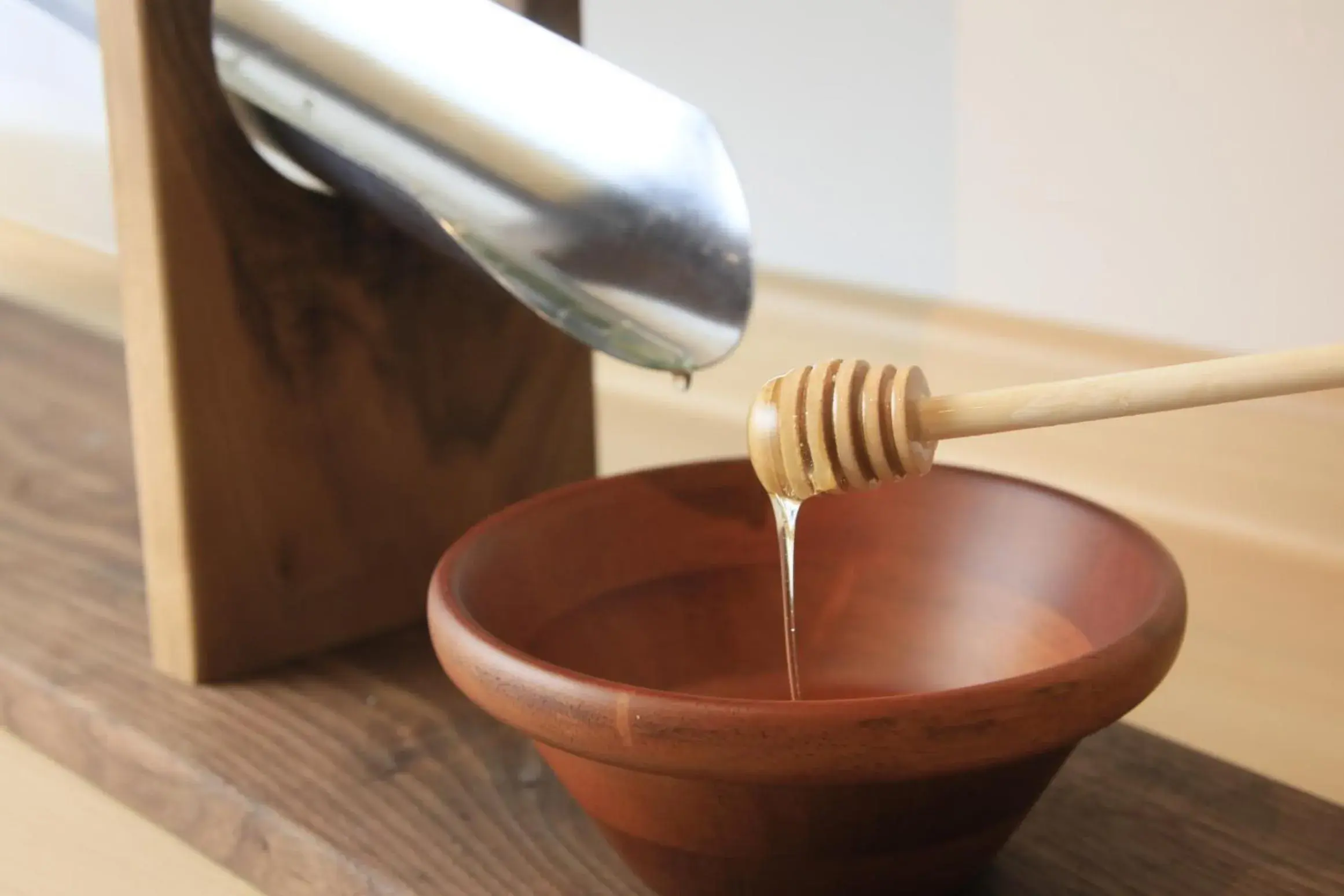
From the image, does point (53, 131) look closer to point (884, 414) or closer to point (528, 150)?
point (528, 150)

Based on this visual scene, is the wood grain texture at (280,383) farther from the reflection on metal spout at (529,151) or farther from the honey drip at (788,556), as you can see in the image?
the honey drip at (788,556)

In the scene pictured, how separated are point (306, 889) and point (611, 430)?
0.41 meters

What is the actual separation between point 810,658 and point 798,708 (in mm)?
163

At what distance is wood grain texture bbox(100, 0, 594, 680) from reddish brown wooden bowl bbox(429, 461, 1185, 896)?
0.38 feet

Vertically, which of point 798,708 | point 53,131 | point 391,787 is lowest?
point 53,131

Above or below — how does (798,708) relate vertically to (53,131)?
above

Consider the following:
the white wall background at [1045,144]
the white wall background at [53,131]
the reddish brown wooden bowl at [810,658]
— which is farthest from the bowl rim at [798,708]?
the white wall background at [53,131]

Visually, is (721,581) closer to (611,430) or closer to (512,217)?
(512,217)

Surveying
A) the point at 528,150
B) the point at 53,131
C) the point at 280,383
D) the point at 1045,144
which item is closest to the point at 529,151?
the point at 528,150

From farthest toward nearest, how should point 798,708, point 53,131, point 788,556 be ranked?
point 53,131
point 788,556
point 798,708

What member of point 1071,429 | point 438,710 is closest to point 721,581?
point 438,710

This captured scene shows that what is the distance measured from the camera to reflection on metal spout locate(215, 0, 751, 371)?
40cm

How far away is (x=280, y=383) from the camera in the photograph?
1.55 ft

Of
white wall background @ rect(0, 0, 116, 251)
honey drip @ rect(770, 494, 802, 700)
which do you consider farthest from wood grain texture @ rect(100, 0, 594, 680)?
white wall background @ rect(0, 0, 116, 251)
